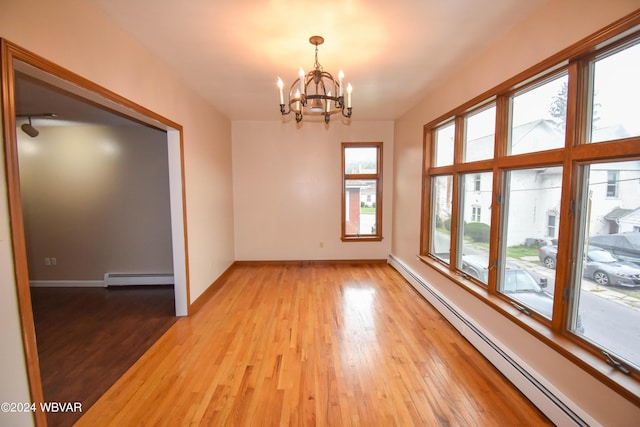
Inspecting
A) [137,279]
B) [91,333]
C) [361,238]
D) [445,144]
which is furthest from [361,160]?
[91,333]

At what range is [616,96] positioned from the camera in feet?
4.97

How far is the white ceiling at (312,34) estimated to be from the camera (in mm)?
1896

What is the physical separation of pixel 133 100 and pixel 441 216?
3674 millimetres

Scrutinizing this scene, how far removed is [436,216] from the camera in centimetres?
→ 383

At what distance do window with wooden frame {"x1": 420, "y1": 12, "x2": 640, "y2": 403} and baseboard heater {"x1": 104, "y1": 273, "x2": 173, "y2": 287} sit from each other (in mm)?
4268

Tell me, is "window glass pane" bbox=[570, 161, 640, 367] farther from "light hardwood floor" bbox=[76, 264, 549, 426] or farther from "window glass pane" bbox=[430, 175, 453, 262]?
"window glass pane" bbox=[430, 175, 453, 262]

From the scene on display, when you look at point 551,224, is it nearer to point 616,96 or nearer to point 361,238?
point 616,96

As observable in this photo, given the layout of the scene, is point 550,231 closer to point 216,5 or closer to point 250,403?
point 250,403

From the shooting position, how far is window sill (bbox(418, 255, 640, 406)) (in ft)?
4.49

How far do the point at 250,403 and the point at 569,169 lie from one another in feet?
8.62

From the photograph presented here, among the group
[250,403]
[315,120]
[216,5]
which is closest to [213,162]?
[315,120]

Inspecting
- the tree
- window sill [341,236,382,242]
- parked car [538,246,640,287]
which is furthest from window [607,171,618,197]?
window sill [341,236,382,242]

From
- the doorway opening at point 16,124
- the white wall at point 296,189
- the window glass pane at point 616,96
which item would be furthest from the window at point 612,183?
the white wall at point 296,189

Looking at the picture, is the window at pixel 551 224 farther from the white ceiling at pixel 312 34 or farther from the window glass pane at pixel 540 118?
the white ceiling at pixel 312 34
